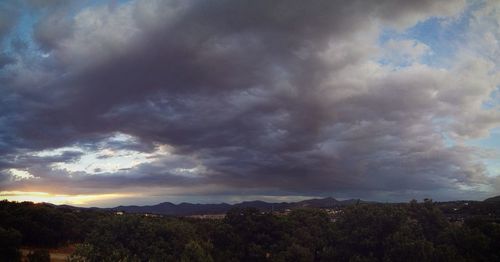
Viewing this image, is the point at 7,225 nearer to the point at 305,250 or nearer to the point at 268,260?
the point at 268,260

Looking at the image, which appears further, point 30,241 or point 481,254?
point 30,241

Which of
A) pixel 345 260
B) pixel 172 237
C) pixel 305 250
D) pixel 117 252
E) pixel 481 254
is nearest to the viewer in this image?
pixel 117 252

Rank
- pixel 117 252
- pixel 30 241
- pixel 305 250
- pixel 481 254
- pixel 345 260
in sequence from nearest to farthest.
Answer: pixel 117 252 → pixel 481 254 → pixel 345 260 → pixel 305 250 → pixel 30 241

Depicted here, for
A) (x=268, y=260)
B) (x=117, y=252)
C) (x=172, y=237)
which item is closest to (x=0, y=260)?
(x=117, y=252)

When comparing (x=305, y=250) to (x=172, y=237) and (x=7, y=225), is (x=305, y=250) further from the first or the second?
(x=7, y=225)

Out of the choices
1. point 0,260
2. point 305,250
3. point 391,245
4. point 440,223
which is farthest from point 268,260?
point 0,260

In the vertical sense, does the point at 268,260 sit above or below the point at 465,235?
below
